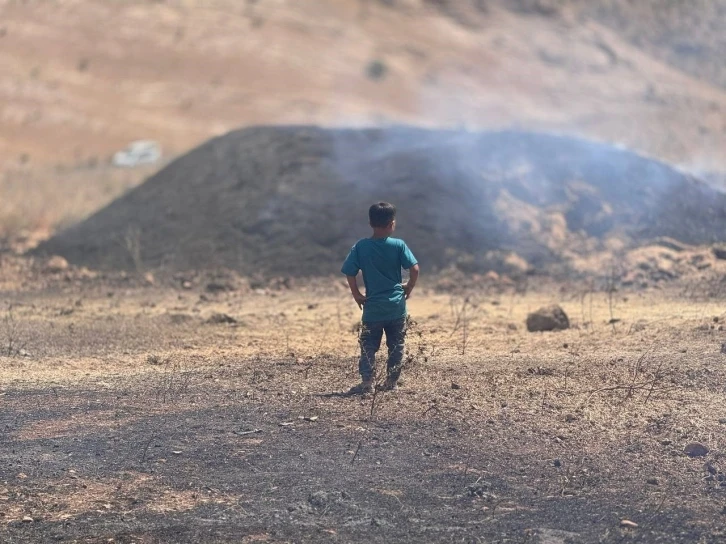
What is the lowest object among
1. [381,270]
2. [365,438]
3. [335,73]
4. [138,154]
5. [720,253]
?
[365,438]

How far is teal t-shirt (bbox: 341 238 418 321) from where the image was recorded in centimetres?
581

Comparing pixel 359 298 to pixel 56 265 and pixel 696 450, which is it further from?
pixel 56 265

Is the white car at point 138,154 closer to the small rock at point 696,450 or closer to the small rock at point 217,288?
the small rock at point 217,288

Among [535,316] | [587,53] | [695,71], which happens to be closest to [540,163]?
[535,316]

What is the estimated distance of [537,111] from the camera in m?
43.2

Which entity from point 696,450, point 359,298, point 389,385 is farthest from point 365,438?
point 696,450

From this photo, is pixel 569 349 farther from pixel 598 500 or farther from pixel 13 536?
pixel 13 536

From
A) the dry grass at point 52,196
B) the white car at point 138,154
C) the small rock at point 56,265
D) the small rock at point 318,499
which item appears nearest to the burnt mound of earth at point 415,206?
the small rock at point 56,265

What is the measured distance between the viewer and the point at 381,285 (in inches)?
231

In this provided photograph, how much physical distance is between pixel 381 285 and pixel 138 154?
29154 mm

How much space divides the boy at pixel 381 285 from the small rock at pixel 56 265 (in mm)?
9035

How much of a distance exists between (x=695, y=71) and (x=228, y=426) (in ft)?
168

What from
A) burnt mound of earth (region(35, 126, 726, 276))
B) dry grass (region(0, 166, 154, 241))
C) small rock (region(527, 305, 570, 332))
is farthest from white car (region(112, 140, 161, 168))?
small rock (region(527, 305, 570, 332))

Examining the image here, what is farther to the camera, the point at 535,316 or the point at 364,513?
the point at 535,316
